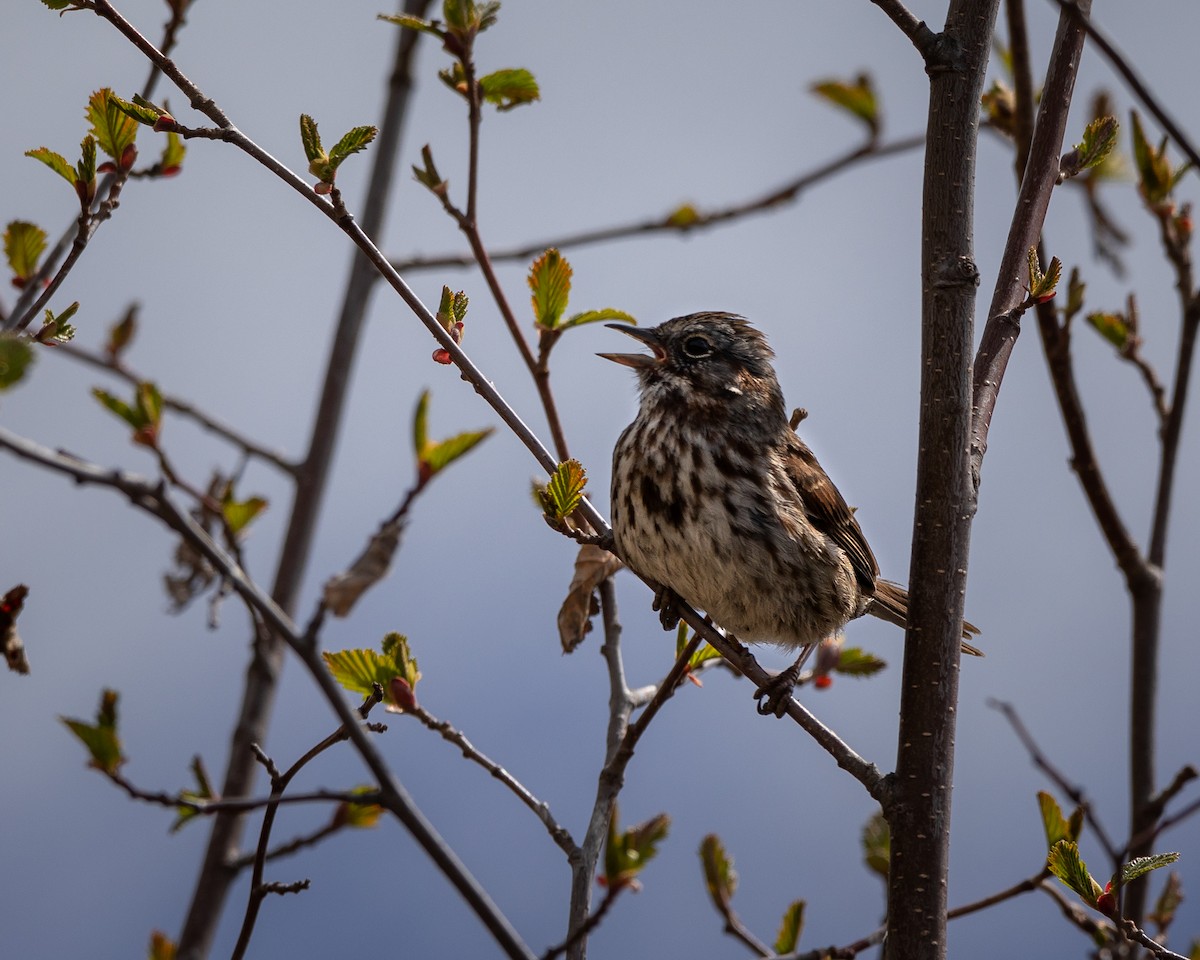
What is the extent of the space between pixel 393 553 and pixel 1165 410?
2535 mm

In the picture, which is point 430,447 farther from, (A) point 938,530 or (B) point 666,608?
(A) point 938,530

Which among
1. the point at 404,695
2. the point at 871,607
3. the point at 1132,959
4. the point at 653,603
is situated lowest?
the point at 1132,959

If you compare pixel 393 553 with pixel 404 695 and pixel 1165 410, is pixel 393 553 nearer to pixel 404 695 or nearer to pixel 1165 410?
pixel 404 695

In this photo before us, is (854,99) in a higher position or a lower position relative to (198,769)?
higher

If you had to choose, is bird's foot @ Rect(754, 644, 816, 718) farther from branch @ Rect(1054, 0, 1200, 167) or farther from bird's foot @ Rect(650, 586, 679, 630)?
branch @ Rect(1054, 0, 1200, 167)

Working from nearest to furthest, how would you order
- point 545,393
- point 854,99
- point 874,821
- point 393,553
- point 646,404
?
point 545,393, point 393,553, point 874,821, point 646,404, point 854,99

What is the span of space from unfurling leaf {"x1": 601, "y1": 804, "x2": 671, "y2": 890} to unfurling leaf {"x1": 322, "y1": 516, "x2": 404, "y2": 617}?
0.93 metres

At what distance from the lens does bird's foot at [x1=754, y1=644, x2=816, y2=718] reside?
3603 mm

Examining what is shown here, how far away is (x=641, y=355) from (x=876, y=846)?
1.75 m

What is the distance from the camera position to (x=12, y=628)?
9.12ft

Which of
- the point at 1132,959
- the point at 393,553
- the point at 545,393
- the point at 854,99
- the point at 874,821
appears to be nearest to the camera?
the point at 1132,959

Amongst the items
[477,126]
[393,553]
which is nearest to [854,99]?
[477,126]

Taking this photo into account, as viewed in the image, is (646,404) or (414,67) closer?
(646,404)

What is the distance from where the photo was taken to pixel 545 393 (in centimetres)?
370
